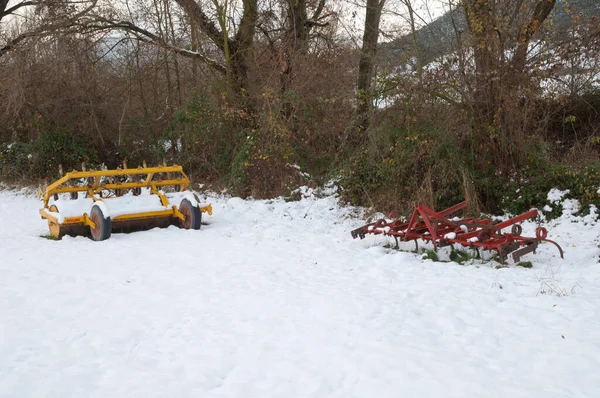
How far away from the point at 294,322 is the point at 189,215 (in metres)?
5.35

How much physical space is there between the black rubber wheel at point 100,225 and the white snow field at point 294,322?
0.53 m

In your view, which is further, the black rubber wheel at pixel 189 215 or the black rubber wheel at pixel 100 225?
the black rubber wheel at pixel 189 215

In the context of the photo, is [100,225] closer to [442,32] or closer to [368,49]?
[368,49]

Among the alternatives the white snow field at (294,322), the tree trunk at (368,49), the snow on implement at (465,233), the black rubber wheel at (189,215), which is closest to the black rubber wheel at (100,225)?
the white snow field at (294,322)

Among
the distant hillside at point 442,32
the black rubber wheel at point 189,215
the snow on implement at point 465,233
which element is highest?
the distant hillside at point 442,32

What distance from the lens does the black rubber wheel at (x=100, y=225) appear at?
9148 mm

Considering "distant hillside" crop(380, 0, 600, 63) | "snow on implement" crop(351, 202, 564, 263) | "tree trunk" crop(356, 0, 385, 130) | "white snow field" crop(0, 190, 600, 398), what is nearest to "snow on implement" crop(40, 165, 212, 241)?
"white snow field" crop(0, 190, 600, 398)

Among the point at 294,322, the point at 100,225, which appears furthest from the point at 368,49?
the point at 294,322

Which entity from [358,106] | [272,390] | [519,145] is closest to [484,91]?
[519,145]

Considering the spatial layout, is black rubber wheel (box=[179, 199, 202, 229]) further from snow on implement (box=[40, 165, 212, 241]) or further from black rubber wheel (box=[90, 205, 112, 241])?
black rubber wheel (box=[90, 205, 112, 241])

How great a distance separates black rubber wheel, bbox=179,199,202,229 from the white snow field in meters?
1.32

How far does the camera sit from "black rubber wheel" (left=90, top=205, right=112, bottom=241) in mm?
9148

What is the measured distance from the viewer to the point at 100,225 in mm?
9195

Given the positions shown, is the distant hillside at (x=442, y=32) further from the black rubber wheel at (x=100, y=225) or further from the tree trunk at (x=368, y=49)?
the black rubber wheel at (x=100, y=225)
